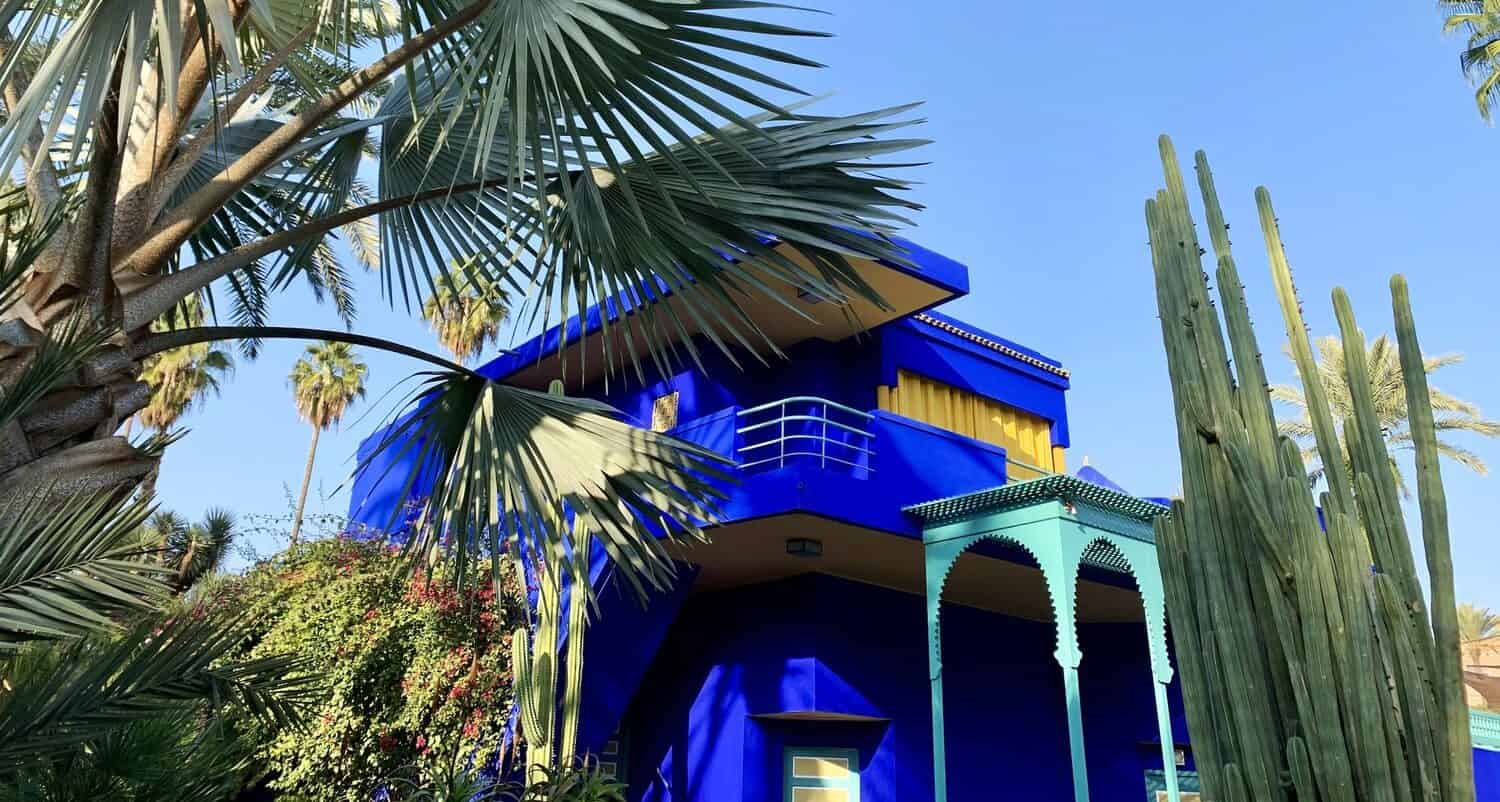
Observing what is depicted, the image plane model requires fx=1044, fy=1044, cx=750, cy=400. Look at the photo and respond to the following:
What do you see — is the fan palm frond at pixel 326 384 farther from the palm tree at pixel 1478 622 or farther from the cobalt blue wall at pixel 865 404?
the palm tree at pixel 1478 622

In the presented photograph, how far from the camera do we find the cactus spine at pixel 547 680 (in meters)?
9.04

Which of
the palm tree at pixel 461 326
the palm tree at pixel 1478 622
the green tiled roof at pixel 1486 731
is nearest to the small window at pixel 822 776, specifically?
the green tiled roof at pixel 1486 731

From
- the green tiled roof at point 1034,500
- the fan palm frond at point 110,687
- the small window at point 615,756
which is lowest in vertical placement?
the fan palm frond at point 110,687

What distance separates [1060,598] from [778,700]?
3295 mm

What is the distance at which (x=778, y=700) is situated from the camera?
421 inches

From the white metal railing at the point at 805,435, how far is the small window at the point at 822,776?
10.7 feet

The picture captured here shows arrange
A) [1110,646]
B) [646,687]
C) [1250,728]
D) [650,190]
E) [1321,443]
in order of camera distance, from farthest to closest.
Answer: [1110,646] < [646,687] < [650,190] < [1321,443] < [1250,728]

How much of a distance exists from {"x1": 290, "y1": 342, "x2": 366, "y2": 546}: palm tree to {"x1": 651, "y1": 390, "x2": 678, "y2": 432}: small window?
716 inches

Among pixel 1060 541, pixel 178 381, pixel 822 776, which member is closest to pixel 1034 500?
pixel 1060 541

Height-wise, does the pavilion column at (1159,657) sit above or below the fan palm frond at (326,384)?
below

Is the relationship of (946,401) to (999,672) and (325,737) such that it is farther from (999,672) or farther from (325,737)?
(325,737)

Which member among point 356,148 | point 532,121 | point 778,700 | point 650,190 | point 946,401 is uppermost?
point 946,401

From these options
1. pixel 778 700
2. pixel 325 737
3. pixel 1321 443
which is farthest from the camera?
Answer: pixel 778 700

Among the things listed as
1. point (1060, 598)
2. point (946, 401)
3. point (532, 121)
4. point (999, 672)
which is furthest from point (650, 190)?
point (999, 672)
